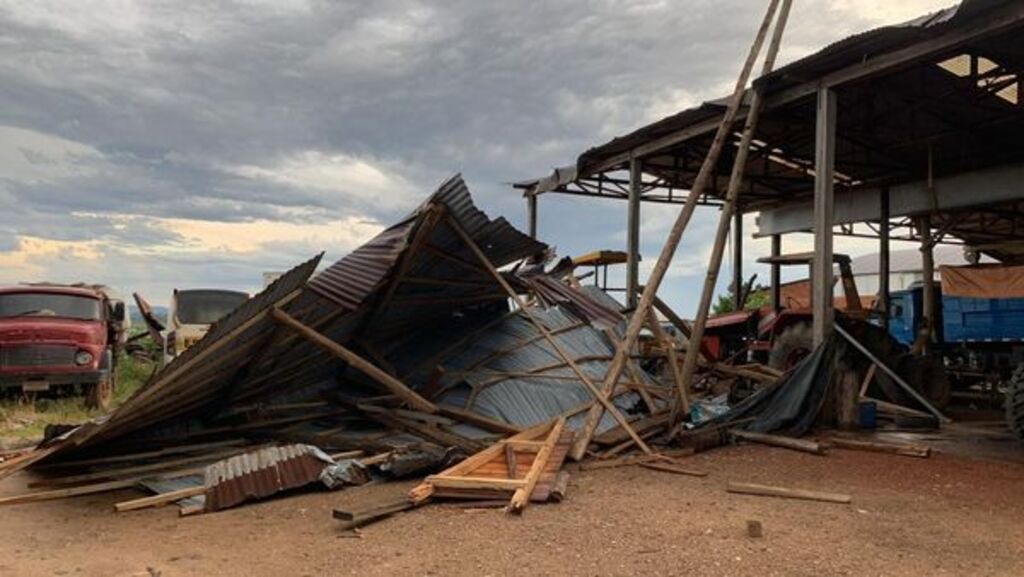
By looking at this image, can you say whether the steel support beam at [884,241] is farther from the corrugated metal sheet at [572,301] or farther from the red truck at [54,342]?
the red truck at [54,342]

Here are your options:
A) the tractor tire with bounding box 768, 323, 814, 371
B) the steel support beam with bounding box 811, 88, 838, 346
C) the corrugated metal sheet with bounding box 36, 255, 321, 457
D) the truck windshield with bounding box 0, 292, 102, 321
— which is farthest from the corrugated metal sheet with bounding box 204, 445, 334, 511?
the tractor tire with bounding box 768, 323, 814, 371

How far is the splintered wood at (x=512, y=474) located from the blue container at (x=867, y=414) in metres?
4.34

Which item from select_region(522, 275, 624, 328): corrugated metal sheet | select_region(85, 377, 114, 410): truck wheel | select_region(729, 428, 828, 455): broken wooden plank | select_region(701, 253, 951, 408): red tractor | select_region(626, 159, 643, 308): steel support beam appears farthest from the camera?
select_region(626, 159, 643, 308): steel support beam

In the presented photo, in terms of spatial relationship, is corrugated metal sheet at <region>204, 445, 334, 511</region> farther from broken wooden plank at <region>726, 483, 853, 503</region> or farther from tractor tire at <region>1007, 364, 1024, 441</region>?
tractor tire at <region>1007, 364, 1024, 441</region>

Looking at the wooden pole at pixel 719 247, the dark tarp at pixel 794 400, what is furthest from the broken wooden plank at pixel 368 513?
the dark tarp at pixel 794 400

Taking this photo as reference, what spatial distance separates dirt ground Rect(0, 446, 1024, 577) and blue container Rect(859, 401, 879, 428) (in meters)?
2.89

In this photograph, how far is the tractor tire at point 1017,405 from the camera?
883 centimetres

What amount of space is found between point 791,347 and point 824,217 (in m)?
3.30

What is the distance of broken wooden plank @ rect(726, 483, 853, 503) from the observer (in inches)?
243

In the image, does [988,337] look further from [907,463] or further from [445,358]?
[445,358]

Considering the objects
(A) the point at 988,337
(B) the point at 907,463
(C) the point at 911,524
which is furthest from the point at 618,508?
(A) the point at 988,337

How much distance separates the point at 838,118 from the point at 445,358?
831cm

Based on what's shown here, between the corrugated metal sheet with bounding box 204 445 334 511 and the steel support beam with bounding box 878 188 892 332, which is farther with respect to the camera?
the steel support beam with bounding box 878 188 892 332

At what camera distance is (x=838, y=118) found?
13617 millimetres
